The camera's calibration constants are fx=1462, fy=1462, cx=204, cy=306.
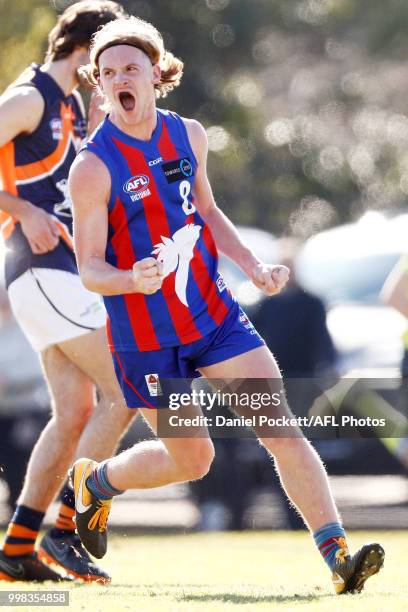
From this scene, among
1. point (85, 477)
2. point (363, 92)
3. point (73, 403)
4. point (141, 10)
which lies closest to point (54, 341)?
point (73, 403)

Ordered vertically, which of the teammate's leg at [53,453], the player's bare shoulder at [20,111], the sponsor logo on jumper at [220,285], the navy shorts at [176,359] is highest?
the player's bare shoulder at [20,111]

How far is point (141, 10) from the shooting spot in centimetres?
→ 1722

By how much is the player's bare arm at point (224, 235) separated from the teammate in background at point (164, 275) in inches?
0.4

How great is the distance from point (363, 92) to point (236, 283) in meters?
8.75

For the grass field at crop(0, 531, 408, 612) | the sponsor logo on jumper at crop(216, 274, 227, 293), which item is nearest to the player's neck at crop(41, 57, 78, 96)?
the sponsor logo on jumper at crop(216, 274, 227, 293)

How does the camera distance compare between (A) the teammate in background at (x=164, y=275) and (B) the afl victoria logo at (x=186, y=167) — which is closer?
(A) the teammate in background at (x=164, y=275)

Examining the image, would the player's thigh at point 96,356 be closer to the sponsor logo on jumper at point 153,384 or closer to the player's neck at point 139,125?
the sponsor logo on jumper at point 153,384

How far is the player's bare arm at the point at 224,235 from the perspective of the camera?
16.8 feet

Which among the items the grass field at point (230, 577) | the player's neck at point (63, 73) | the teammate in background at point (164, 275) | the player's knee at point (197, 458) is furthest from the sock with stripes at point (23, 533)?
the player's neck at point (63, 73)

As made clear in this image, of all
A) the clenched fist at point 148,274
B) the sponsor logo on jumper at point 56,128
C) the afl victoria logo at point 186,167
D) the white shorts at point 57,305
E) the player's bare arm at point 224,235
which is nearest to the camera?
the clenched fist at point 148,274

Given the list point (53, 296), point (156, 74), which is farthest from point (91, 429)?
point (156, 74)

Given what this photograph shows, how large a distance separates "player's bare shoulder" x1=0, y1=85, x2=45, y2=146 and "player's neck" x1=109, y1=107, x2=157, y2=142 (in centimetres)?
102

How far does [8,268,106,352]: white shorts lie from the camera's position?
20.2 ft

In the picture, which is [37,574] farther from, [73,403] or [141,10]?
[141,10]
